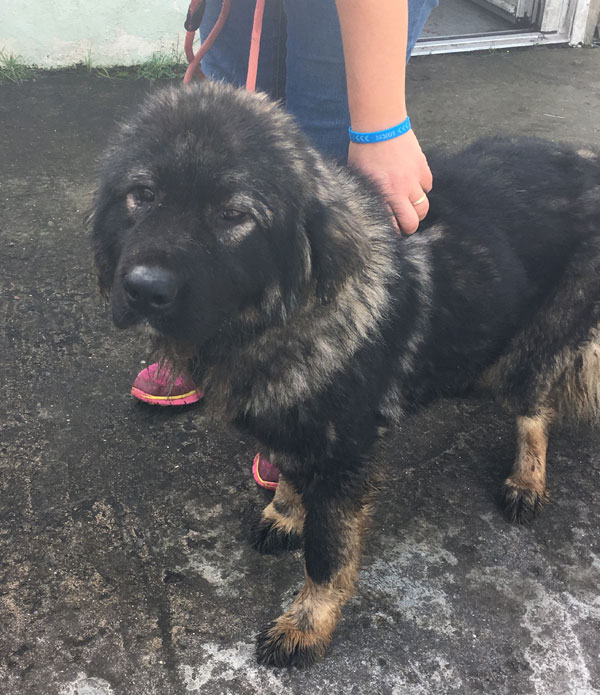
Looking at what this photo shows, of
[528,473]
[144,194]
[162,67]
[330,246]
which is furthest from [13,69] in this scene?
[528,473]

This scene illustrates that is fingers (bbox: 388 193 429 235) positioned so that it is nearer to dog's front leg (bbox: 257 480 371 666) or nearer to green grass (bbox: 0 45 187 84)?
dog's front leg (bbox: 257 480 371 666)

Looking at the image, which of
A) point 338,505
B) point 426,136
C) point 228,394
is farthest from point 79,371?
point 426,136

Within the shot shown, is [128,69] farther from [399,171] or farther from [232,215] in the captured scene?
[232,215]

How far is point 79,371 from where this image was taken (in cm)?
315

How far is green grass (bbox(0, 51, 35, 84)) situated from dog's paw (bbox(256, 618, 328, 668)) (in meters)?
4.97

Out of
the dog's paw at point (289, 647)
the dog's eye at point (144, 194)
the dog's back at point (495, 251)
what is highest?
the dog's eye at point (144, 194)

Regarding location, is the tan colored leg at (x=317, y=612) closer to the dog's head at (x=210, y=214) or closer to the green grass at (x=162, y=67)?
the dog's head at (x=210, y=214)

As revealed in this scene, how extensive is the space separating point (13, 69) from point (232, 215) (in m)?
4.70

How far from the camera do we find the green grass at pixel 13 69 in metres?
5.50

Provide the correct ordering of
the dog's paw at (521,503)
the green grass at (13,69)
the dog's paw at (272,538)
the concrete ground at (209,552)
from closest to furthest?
1. the concrete ground at (209,552)
2. the dog's paw at (272,538)
3. the dog's paw at (521,503)
4. the green grass at (13,69)

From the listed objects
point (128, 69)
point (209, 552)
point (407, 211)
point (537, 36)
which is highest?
point (407, 211)

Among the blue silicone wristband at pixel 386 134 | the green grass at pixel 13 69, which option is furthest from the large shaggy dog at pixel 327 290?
the green grass at pixel 13 69

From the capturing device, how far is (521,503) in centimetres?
258

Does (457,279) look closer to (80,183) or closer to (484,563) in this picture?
(484,563)
